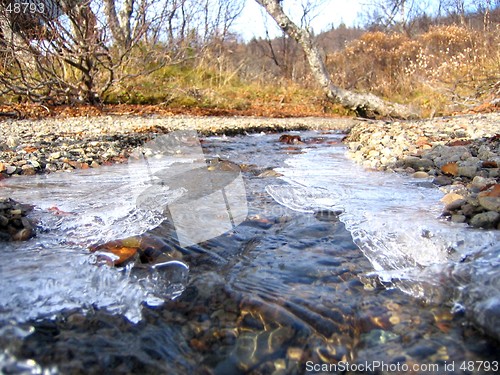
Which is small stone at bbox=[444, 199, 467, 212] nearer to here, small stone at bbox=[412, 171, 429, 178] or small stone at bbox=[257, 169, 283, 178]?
small stone at bbox=[412, 171, 429, 178]

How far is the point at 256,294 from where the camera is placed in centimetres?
126

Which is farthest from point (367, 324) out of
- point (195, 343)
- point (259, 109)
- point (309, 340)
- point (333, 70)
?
point (333, 70)

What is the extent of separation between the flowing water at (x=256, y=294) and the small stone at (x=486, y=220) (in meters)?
0.08

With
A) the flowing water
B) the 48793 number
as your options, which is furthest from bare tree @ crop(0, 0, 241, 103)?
the flowing water

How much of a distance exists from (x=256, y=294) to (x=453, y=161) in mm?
2431

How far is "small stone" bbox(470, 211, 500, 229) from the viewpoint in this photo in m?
1.72

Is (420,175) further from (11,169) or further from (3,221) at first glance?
(11,169)

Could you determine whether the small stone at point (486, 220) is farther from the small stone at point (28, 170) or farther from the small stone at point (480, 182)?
the small stone at point (28, 170)

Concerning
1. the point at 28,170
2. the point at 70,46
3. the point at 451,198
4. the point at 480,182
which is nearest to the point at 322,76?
the point at 70,46

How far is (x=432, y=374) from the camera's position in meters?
0.95

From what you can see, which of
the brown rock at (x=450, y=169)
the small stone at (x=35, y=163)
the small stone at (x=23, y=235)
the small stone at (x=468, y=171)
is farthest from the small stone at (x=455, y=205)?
the small stone at (x=35, y=163)

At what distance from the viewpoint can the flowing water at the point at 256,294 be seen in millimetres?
990

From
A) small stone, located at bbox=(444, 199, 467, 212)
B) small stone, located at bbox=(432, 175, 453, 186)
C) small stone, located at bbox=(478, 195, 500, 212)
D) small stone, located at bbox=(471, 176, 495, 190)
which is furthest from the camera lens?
small stone, located at bbox=(432, 175, 453, 186)

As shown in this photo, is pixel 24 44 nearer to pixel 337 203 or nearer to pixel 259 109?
pixel 259 109
